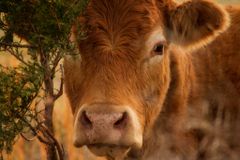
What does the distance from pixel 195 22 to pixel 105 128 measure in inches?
68.8

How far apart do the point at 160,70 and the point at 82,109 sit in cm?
117

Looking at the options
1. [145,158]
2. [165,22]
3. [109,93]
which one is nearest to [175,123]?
[145,158]

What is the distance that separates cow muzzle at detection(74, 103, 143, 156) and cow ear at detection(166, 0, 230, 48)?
3.94 feet

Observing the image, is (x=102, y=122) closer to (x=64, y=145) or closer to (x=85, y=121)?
(x=85, y=121)

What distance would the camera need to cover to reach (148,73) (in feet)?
20.9

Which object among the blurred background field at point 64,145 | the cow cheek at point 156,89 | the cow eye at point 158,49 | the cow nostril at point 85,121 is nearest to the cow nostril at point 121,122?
the cow nostril at point 85,121

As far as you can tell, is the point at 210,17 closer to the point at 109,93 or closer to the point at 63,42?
the point at 109,93

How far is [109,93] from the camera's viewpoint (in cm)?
575

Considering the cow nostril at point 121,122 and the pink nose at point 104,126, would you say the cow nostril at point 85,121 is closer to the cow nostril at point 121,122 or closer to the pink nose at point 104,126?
the pink nose at point 104,126

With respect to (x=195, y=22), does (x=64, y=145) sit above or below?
below

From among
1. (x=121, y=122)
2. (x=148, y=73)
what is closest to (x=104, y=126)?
(x=121, y=122)

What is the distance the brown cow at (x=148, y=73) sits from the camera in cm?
568

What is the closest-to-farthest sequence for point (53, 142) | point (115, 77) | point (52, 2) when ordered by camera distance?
point (52, 2)
point (53, 142)
point (115, 77)

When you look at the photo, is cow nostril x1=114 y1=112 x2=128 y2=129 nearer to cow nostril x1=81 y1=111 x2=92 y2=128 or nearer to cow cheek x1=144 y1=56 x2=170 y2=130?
cow nostril x1=81 y1=111 x2=92 y2=128
